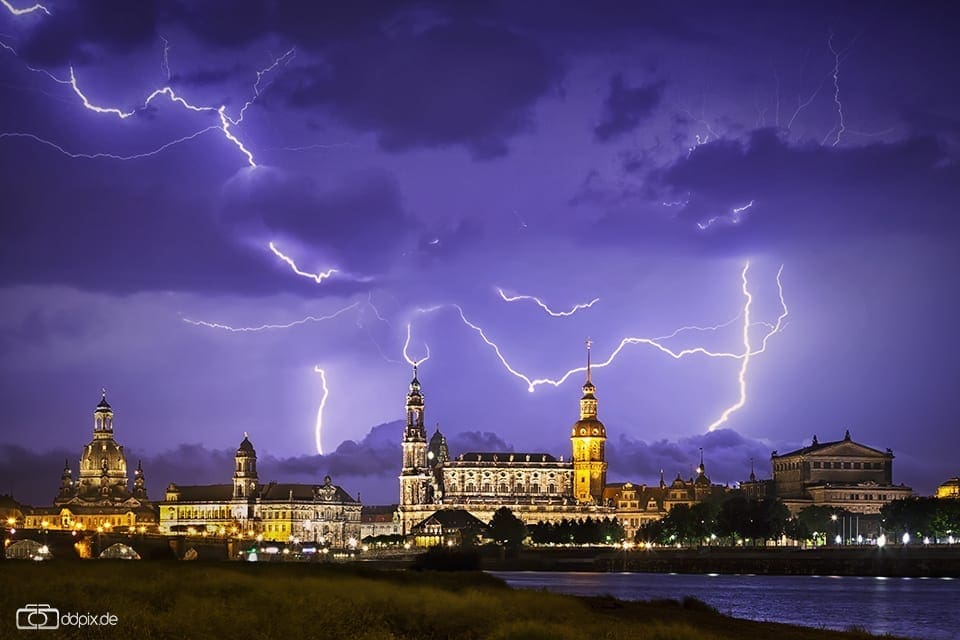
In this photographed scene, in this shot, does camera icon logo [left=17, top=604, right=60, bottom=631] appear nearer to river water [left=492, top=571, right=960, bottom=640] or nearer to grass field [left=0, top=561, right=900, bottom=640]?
grass field [left=0, top=561, right=900, bottom=640]

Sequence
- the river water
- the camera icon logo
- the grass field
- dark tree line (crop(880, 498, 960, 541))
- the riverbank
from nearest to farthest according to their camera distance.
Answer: the camera icon logo, the grass field, the river water, the riverbank, dark tree line (crop(880, 498, 960, 541))

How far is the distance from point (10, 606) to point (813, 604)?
74841mm

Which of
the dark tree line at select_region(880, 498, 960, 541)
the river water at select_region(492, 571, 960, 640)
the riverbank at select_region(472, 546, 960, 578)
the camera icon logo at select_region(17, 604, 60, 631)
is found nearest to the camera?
the camera icon logo at select_region(17, 604, 60, 631)

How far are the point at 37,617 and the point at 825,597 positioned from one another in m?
84.8

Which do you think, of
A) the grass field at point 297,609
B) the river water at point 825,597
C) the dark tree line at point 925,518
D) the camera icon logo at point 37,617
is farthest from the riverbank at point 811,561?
the camera icon logo at point 37,617

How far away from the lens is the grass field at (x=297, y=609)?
1480 inches

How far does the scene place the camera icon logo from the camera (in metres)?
34.6

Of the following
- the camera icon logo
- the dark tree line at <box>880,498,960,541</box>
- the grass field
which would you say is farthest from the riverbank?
the camera icon logo

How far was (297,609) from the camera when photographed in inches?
1688

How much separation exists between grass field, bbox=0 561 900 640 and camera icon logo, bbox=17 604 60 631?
0.32 m

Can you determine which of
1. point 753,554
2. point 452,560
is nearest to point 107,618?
point 452,560

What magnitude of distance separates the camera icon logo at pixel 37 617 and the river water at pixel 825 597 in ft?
134

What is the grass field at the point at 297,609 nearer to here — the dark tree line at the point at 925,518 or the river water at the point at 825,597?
the river water at the point at 825,597

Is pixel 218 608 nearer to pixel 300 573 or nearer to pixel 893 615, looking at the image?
pixel 300 573
